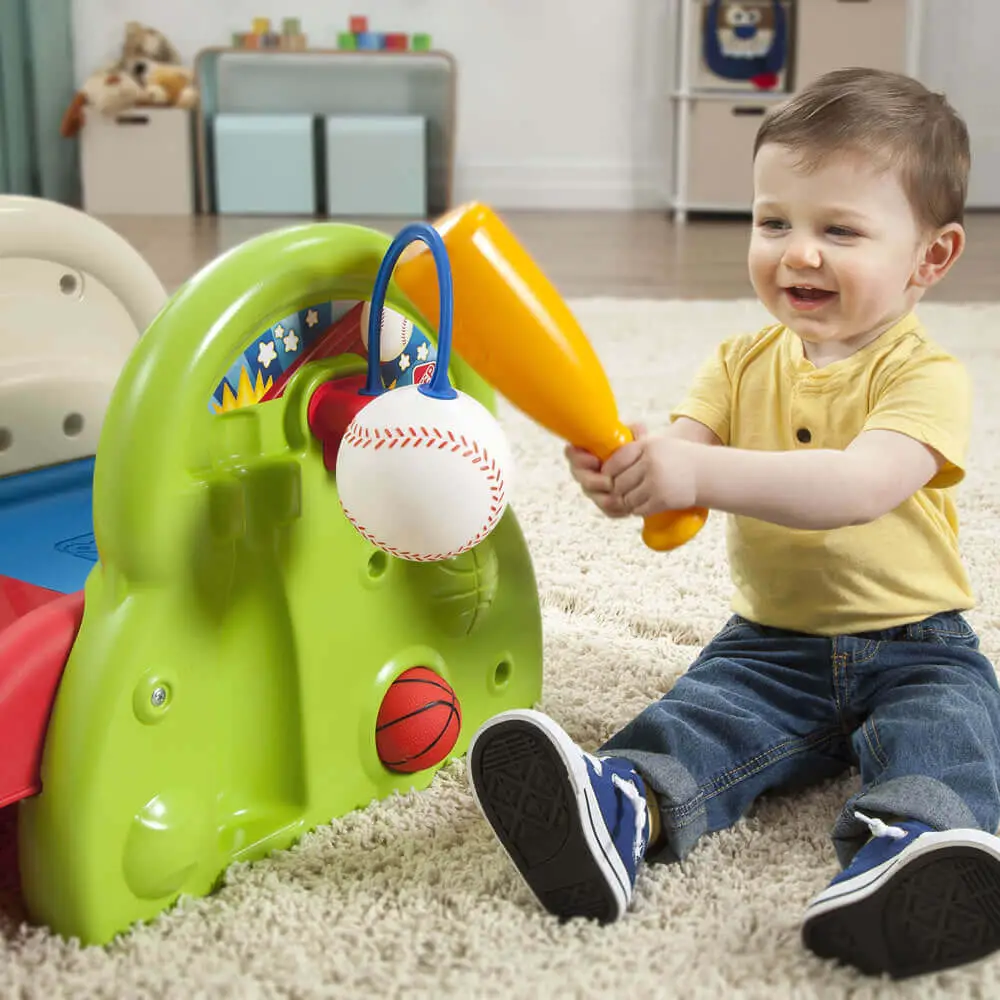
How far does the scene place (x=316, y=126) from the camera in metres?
3.68

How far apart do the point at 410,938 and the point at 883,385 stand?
0.41 metres

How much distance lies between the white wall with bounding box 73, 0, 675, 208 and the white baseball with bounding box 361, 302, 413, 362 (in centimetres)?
326

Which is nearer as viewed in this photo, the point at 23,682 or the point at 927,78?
the point at 23,682

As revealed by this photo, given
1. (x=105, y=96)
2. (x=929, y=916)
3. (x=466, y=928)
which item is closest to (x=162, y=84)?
(x=105, y=96)

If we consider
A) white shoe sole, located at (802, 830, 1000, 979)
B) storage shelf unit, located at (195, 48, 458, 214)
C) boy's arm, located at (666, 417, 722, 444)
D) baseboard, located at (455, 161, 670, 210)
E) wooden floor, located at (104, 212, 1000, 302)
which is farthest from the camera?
baseboard, located at (455, 161, 670, 210)

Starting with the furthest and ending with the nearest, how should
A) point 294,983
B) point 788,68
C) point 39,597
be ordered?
point 788,68 → point 39,597 → point 294,983

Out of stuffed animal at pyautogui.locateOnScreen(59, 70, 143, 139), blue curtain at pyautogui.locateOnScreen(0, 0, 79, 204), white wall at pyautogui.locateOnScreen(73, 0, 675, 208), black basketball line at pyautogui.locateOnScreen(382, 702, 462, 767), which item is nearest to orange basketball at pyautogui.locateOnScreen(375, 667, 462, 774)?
black basketball line at pyautogui.locateOnScreen(382, 702, 462, 767)

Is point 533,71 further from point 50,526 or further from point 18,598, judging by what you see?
point 18,598

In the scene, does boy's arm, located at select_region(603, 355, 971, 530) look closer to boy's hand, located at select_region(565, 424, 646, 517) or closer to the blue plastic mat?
→ boy's hand, located at select_region(565, 424, 646, 517)

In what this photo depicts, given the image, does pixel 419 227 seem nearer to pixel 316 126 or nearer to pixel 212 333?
pixel 212 333

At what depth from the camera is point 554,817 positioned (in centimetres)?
65

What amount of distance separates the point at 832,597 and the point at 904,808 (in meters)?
0.17

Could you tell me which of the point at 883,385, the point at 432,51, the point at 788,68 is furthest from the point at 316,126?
the point at 883,385

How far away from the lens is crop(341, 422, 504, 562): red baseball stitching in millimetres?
612
